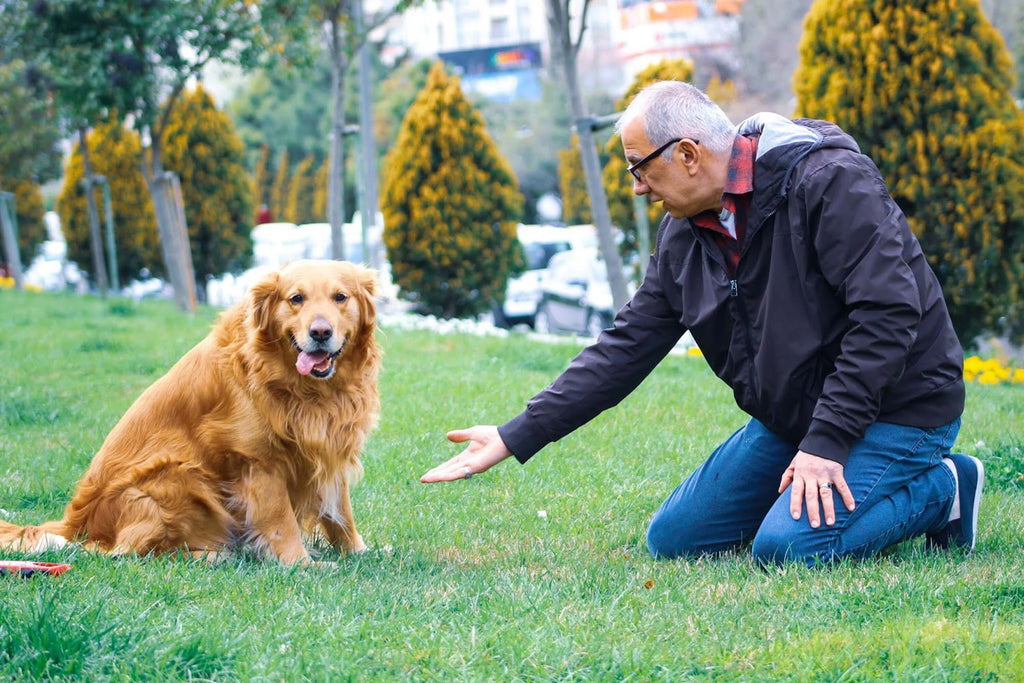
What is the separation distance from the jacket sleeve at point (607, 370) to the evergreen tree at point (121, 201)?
1669 centimetres

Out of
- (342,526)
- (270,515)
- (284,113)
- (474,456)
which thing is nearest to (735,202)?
(474,456)

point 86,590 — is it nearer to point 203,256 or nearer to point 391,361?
point 391,361

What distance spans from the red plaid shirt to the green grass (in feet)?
3.64

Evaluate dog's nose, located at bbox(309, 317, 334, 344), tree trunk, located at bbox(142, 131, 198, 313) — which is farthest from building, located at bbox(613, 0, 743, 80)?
dog's nose, located at bbox(309, 317, 334, 344)

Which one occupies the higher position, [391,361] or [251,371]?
[251,371]

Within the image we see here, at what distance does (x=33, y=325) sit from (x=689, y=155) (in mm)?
9317

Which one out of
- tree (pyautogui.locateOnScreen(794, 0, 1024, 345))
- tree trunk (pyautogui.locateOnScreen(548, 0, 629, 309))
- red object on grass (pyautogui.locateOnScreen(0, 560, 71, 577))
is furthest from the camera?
tree trunk (pyautogui.locateOnScreen(548, 0, 629, 309))

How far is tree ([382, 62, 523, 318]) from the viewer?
1292cm

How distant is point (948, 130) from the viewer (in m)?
8.23

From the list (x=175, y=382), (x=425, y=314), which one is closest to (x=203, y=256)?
(x=425, y=314)

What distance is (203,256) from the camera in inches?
697

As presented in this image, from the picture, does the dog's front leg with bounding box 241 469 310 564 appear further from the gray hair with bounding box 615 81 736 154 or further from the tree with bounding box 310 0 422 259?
the tree with bounding box 310 0 422 259

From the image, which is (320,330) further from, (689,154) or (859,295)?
(859,295)

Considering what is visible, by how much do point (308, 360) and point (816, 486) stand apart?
1820 millimetres
